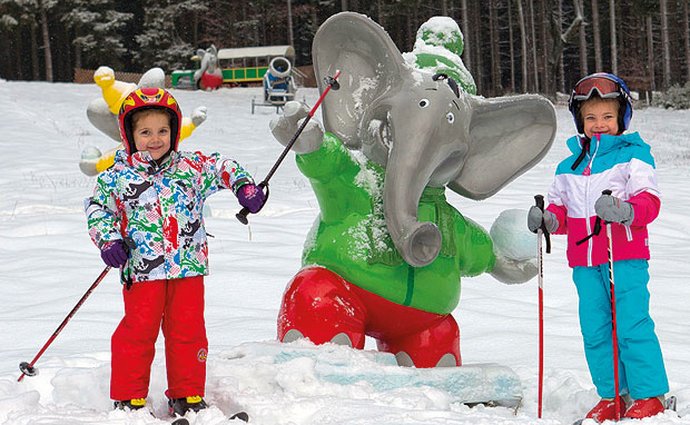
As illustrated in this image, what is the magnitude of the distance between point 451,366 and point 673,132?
659 inches

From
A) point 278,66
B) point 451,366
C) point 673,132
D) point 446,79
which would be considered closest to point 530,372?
point 451,366

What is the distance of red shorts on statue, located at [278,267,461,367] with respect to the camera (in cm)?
346

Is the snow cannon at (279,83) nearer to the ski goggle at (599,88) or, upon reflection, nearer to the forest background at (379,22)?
the forest background at (379,22)

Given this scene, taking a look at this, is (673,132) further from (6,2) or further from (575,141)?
(6,2)

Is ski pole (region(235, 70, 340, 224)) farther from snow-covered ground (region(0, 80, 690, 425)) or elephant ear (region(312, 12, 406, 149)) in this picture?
snow-covered ground (region(0, 80, 690, 425))

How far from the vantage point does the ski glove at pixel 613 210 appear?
3018mm

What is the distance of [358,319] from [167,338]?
82cm

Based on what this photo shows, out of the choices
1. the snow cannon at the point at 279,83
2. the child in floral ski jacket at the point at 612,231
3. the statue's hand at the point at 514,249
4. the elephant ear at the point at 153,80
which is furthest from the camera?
the snow cannon at the point at 279,83

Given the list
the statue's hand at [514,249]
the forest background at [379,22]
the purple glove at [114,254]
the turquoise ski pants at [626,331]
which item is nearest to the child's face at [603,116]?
the turquoise ski pants at [626,331]

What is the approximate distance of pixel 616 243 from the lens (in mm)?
3211

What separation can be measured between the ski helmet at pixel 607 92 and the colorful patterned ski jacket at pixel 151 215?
1.38m

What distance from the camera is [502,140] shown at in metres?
3.97

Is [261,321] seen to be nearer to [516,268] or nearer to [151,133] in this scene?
[516,268]

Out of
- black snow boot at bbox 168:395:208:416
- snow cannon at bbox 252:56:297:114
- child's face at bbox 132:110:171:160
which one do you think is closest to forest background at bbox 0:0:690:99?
snow cannon at bbox 252:56:297:114
